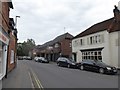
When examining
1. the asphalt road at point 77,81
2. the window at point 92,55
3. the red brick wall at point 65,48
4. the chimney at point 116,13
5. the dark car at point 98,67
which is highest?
the chimney at point 116,13

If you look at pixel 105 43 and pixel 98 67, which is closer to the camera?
pixel 98 67

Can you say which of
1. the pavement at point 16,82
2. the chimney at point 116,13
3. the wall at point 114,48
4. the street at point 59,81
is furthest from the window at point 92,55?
the pavement at point 16,82

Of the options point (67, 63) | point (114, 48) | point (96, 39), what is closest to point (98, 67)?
point (114, 48)

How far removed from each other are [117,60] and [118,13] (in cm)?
759

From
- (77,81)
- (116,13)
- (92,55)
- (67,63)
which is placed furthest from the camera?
(92,55)

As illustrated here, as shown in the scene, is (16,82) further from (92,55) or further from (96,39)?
(92,55)

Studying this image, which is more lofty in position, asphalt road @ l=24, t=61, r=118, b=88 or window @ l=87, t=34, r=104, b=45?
window @ l=87, t=34, r=104, b=45

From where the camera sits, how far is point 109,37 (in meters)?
31.0

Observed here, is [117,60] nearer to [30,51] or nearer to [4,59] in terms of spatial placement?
[4,59]

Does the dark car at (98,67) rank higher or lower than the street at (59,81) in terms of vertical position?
higher

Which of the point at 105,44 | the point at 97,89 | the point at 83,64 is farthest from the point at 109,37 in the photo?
the point at 97,89

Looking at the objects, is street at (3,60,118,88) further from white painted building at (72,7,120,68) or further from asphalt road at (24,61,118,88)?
white painted building at (72,7,120,68)

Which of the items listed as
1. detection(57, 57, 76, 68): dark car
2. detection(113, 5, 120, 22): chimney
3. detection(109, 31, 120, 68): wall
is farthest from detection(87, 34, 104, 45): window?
detection(57, 57, 76, 68): dark car

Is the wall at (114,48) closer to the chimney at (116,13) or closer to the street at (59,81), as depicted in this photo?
the chimney at (116,13)
